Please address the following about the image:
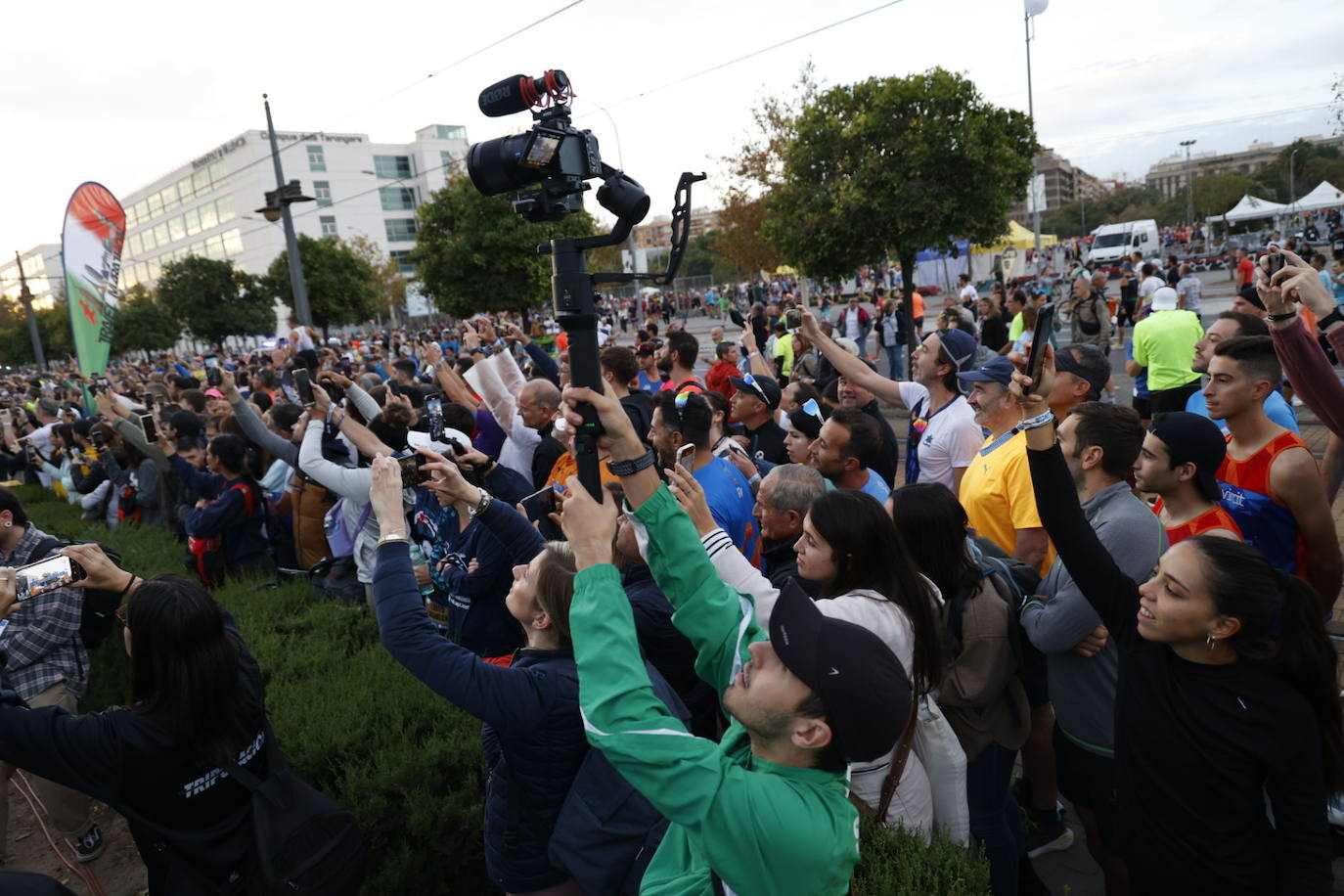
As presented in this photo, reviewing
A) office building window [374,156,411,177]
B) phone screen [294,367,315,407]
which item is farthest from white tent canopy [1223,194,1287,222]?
office building window [374,156,411,177]

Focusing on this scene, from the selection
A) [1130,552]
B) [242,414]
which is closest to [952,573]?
[1130,552]

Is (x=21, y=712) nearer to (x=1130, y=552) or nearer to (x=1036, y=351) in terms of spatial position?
(x=1036, y=351)

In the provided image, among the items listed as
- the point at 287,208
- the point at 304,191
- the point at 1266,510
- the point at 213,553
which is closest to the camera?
the point at 1266,510

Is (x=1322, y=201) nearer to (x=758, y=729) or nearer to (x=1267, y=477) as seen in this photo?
(x=1267, y=477)

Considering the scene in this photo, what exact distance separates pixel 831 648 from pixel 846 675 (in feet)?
0.18

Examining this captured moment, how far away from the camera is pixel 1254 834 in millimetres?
2045

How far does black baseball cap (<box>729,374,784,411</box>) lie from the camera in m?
5.42

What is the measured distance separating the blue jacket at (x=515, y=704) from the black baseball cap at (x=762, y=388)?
3387mm

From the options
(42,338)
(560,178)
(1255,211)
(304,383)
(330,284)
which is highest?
(42,338)

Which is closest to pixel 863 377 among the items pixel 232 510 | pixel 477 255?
pixel 232 510

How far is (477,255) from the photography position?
22.8 meters

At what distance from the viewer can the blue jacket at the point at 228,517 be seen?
18.1ft

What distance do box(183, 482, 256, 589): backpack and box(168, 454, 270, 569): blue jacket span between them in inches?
0.7

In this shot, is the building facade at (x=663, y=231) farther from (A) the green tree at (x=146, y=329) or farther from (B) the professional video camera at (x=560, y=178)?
(A) the green tree at (x=146, y=329)
